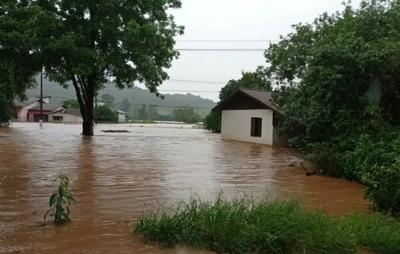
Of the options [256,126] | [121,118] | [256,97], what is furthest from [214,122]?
[121,118]

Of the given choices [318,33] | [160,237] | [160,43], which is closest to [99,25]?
[160,43]

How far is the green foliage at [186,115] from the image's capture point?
115438 millimetres

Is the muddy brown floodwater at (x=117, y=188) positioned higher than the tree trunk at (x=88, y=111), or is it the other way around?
the tree trunk at (x=88, y=111)

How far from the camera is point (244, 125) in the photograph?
3734cm

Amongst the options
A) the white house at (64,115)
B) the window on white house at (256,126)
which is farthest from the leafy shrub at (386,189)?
the white house at (64,115)

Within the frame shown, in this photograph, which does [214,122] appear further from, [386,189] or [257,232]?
[257,232]

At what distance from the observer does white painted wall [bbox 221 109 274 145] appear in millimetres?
34344

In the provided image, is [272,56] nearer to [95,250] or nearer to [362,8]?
[362,8]

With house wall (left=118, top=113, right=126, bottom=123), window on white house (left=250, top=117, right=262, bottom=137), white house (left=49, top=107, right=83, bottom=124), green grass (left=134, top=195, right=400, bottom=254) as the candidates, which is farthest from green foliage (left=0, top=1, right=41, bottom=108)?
house wall (left=118, top=113, right=126, bottom=123)

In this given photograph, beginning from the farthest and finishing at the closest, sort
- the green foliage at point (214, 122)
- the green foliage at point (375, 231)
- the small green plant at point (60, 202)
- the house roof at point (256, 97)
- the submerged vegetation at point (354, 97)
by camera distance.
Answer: the green foliage at point (214, 122) < the house roof at point (256, 97) < the submerged vegetation at point (354, 97) < the small green plant at point (60, 202) < the green foliage at point (375, 231)

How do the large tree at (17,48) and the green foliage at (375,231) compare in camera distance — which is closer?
the green foliage at (375,231)

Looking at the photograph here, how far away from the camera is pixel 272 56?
28.0 m

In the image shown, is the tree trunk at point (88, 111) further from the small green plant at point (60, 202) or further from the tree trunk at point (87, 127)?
the small green plant at point (60, 202)

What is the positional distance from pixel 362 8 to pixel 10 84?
21.7m
